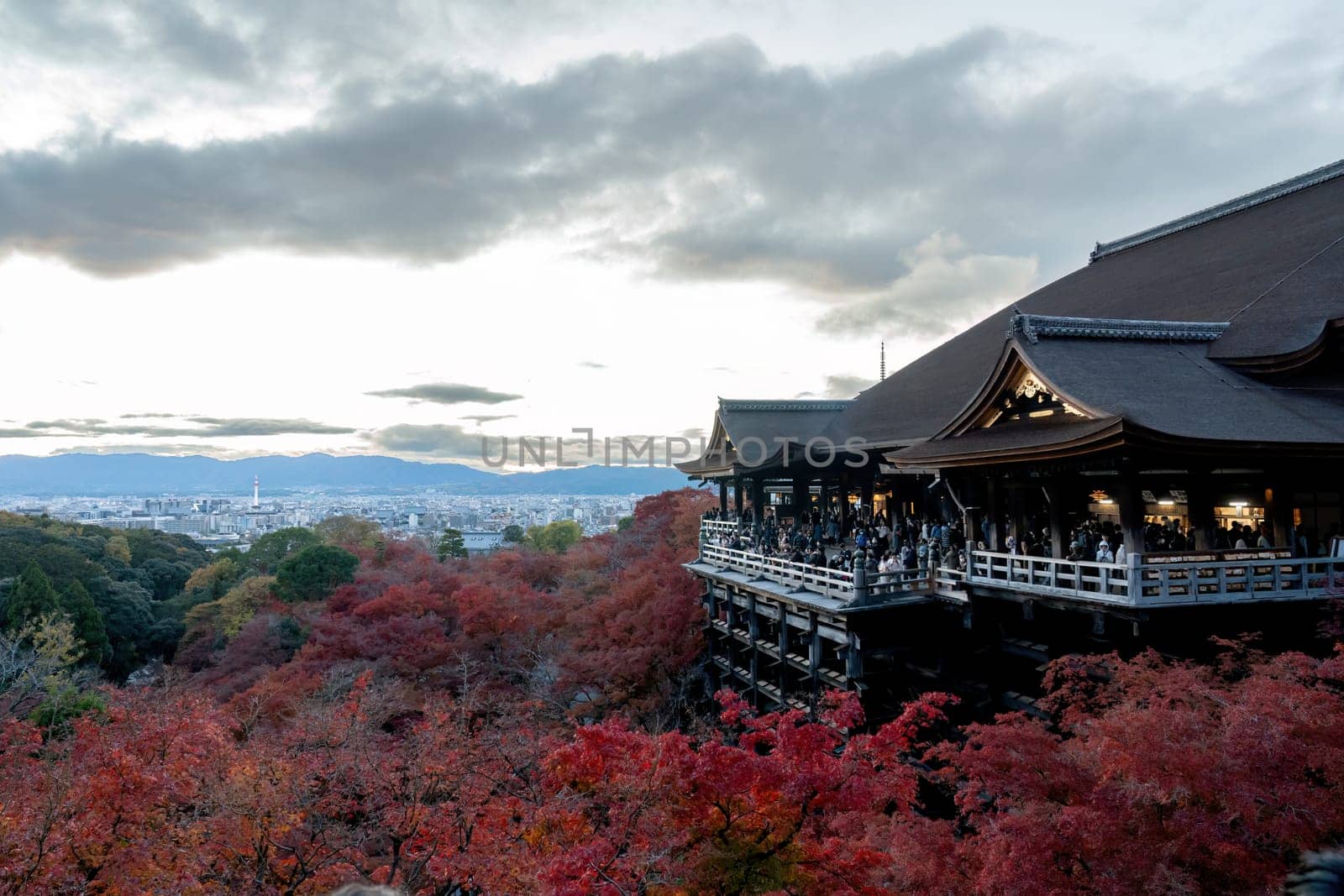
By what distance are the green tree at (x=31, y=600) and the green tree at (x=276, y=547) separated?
11388 mm

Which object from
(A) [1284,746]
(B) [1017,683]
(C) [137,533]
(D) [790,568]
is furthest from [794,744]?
(C) [137,533]

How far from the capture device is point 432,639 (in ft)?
81.2

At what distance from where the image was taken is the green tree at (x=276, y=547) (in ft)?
148

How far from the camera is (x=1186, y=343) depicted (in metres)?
14.6

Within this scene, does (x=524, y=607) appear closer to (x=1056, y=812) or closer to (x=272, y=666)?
(x=272, y=666)

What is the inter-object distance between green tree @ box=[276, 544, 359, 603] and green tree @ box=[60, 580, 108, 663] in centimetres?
780

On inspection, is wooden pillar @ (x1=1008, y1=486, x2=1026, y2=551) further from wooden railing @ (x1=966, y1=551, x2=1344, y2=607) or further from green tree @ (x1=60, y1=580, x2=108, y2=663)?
green tree @ (x1=60, y1=580, x2=108, y2=663)

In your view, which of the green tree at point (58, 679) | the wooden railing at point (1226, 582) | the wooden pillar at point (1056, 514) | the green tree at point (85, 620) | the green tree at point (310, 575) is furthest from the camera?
the green tree at point (310, 575)

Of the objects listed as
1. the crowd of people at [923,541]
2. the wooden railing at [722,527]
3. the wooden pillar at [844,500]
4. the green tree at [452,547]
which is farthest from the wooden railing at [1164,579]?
the green tree at [452,547]

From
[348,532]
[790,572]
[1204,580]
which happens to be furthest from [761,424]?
[348,532]

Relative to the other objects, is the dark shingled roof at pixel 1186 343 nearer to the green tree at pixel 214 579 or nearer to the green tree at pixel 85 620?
the green tree at pixel 85 620

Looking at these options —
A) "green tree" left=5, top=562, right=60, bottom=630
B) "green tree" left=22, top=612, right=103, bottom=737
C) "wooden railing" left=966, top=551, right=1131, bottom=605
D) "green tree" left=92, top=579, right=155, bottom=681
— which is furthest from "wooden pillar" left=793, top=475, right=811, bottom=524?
Answer: "green tree" left=92, top=579, right=155, bottom=681

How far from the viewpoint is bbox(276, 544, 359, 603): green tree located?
1334 inches

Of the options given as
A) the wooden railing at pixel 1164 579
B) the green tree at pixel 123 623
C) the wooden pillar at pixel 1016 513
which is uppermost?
the wooden pillar at pixel 1016 513
